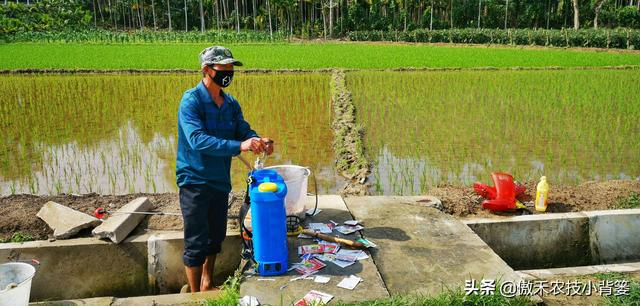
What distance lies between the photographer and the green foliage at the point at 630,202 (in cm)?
472

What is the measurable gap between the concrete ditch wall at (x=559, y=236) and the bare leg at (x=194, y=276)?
7.75ft

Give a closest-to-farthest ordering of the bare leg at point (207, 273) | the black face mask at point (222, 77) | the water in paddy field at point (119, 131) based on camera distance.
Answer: the black face mask at point (222, 77) < the bare leg at point (207, 273) < the water in paddy field at point (119, 131)

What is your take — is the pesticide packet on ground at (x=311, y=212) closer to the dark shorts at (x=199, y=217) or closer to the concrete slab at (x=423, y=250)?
the concrete slab at (x=423, y=250)

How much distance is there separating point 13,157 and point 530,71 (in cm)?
1605

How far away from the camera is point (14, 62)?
17.9 metres

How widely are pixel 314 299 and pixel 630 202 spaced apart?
12.2 feet

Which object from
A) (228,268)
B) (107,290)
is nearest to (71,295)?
(107,290)

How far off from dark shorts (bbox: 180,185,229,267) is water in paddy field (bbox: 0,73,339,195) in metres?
2.40

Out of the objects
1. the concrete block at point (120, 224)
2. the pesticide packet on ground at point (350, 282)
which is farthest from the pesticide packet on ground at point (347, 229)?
the concrete block at point (120, 224)

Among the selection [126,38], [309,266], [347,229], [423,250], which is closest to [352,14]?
[126,38]

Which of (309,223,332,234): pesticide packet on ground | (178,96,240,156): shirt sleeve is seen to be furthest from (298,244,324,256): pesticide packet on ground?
(178,96,240,156): shirt sleeve

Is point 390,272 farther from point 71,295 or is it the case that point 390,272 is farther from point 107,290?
point 71,295

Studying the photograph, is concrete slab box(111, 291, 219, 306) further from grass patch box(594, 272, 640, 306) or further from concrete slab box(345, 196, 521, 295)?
grass patch box(594, 272, 640, 306)

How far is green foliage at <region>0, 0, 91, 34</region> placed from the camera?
39.2m
